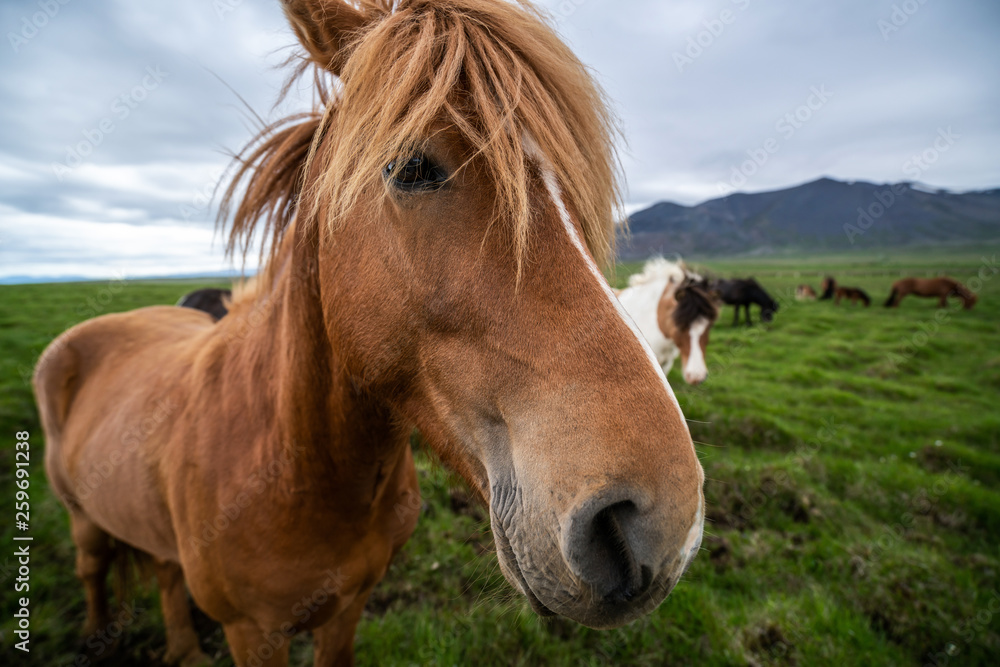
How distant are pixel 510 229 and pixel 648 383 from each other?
52cm

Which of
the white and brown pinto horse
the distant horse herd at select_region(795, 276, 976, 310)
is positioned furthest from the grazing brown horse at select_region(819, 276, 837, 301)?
the white and brown pinto horse

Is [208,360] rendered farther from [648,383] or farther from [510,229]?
[648,383]

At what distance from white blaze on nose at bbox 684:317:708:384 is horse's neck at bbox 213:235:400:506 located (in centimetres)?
677

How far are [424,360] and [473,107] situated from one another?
2.45 feet

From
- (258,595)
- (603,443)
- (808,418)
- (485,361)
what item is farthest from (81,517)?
(808,418)

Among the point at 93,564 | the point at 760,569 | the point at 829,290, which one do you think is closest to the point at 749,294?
the point at 829,290

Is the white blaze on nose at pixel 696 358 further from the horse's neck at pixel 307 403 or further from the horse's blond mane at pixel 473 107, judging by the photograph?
the horse's neck at pixel 307 403

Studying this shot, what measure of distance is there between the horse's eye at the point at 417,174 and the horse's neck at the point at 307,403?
0.54m

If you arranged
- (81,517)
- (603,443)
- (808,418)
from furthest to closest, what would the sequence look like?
(808,418)
(81,517)
(603,443)

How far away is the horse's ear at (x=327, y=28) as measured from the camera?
1.42 m

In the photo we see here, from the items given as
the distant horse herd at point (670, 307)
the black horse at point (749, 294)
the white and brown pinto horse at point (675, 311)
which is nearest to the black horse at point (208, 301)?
the distant horse herd at point (670, 307)

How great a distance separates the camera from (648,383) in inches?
39.2

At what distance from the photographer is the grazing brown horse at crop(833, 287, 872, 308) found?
25.7m

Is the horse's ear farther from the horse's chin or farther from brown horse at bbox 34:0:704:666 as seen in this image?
the horse's chin
